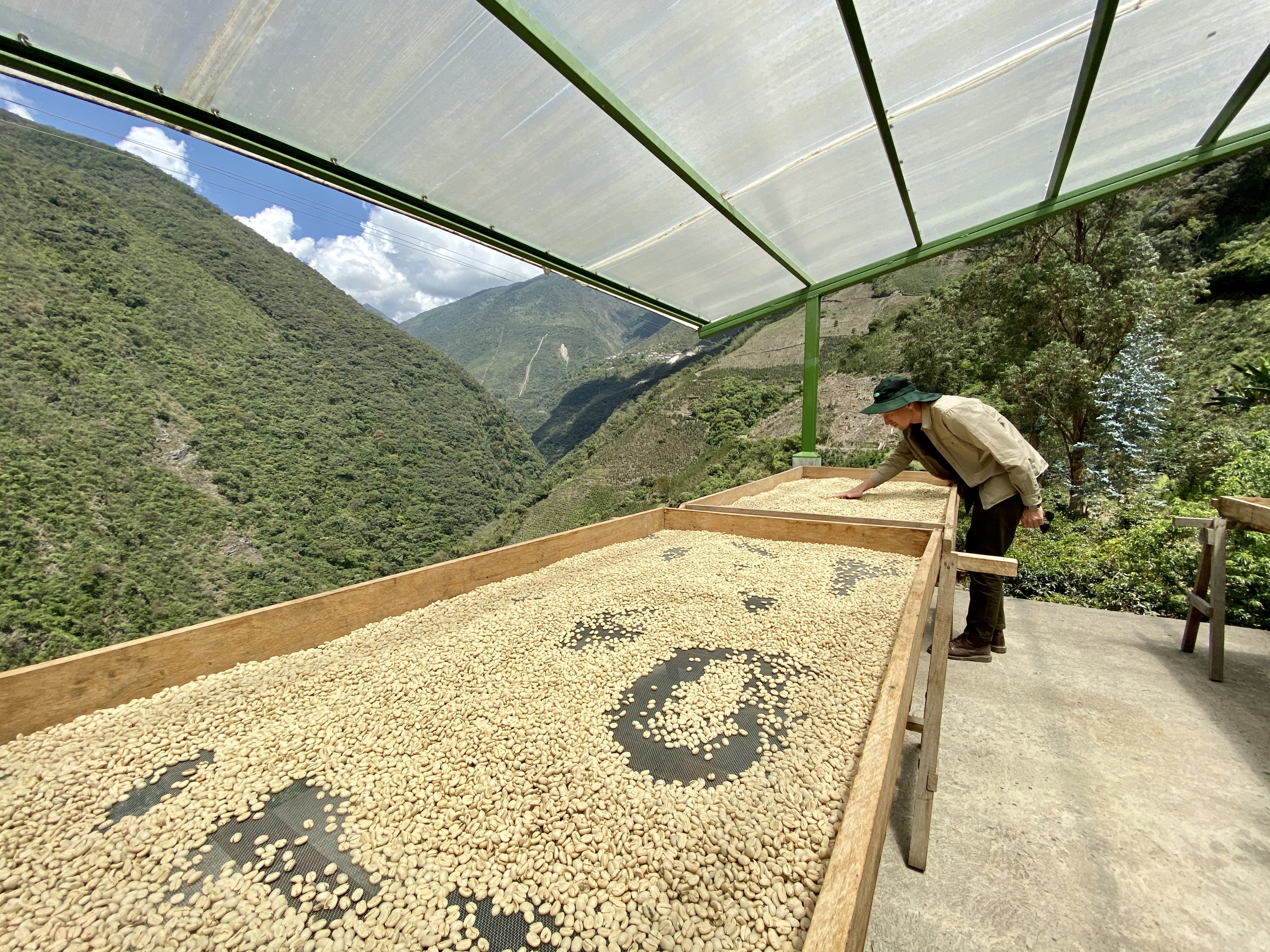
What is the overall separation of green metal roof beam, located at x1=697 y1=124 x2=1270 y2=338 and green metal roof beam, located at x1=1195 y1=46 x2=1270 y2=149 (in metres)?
0.13

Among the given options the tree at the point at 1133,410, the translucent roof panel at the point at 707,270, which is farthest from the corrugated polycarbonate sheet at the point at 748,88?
the tree at the point at 1133,410

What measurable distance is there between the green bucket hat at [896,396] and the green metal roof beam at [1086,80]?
2054 millimetres

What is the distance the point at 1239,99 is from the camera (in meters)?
3.27

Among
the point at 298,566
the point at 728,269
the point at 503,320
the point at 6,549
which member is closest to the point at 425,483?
the point at 298,566

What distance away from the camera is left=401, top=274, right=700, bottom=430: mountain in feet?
284

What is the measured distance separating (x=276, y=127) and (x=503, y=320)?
120 m

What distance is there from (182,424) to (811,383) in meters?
43.5

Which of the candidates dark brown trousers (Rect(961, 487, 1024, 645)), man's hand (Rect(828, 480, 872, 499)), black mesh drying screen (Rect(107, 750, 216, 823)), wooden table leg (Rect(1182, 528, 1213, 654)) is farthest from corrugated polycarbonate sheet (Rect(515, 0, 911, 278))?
wooden table leg (Rect(1182, 528, 1213, 654))

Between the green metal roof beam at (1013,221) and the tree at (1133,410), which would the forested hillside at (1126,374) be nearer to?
the tree at (1133,410)

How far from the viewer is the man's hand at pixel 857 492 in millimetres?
3623

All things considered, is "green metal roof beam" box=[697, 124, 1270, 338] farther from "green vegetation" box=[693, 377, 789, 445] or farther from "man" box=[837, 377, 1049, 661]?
"green vegetation" box=[693, 377, 789, 445]

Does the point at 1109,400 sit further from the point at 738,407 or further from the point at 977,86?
the point at 738,407

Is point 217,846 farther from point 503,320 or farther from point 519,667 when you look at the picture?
point 503,320

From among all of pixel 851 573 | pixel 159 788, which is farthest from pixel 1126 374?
pixel 159 788
